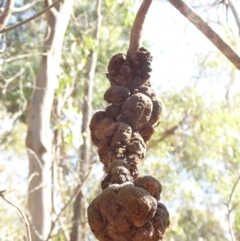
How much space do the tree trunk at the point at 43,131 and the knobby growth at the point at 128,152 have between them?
1332mm

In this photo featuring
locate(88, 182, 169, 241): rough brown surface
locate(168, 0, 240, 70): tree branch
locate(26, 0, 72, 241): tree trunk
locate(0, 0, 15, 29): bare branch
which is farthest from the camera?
locate(26, 0, 72, 241): tree trunk

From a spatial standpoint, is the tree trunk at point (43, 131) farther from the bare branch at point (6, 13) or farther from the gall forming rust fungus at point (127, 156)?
the gall forming rust fungus at point (127, 156)

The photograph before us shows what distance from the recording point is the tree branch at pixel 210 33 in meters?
0.85

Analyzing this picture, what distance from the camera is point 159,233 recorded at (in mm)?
616

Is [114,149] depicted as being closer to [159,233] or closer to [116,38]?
[159,233]

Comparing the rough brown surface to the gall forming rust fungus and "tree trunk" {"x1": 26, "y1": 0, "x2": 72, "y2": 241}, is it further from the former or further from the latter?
"tree trunk" {"x1": 26, "y1": 0, "x2": 72, "y2": 241}

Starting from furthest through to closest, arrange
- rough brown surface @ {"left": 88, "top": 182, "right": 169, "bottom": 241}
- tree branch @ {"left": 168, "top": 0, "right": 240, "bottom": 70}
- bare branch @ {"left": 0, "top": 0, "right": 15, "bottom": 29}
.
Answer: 1. bare branch @ {"left": 0, "top": 0, "right": 15, "bottom": 29}
2. tree branch @ {"left": 168, "top": 0, "right": 240, "bottom": 70}
3. rough brown surface @ {"left": 88, "top": 182, "right": 169, "bottom": 241}

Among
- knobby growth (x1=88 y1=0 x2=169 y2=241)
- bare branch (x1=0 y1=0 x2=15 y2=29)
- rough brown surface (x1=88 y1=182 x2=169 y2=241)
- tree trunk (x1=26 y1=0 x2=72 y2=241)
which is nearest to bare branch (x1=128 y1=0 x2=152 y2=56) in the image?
knobby growth (x1=88 y1=0 x2=169 y2=241)

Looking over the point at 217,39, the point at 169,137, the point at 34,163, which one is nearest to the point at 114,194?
the point at 217,39

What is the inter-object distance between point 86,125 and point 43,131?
0.84 meters

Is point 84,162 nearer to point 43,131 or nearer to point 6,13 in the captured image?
point 43,131

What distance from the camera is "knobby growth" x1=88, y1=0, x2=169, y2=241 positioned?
1.97ft

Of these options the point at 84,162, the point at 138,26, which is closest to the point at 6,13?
the point at 138,26

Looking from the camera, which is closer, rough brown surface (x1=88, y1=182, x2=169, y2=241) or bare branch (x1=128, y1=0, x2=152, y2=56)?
rough brown surface (x1=88, y1=182, x2=169, y2=241)
